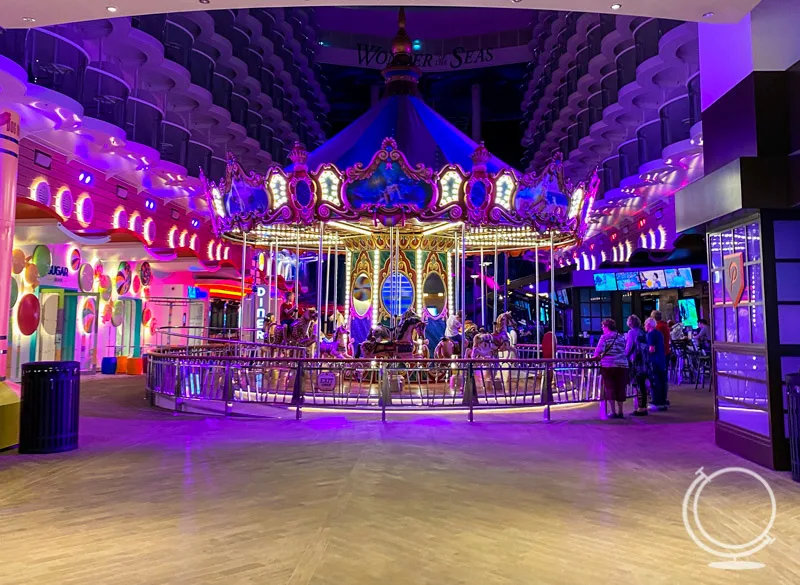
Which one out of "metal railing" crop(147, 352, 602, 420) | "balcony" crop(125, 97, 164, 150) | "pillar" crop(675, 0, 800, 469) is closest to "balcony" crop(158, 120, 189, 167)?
"balcony" crop(125, 97, 164, 150)

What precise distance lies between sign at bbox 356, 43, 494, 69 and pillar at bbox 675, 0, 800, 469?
29929 mm

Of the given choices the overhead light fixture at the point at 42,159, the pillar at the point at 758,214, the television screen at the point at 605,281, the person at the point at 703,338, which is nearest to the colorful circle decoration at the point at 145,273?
the overhead light fixture at the point at 42,159

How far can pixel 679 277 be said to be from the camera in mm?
22031

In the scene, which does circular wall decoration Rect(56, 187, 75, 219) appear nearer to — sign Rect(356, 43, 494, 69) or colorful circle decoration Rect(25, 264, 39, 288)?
colorful circle decoration Rect(25, 264, 39, 288)

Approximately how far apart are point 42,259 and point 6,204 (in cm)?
653

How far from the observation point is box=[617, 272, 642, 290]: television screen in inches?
935

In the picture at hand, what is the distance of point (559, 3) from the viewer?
6578 mm

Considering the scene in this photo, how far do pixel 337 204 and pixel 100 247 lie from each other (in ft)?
29.7

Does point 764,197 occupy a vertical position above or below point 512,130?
below

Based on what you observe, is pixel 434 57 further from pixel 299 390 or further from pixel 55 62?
pixel 299 390

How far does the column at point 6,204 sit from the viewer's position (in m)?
8.30

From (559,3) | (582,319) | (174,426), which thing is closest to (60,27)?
(174,426)

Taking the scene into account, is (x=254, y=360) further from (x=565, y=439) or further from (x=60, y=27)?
(x=60, y=27)

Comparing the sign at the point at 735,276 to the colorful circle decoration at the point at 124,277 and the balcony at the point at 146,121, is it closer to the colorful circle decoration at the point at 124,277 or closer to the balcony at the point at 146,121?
the balcony at the point at 146,121
